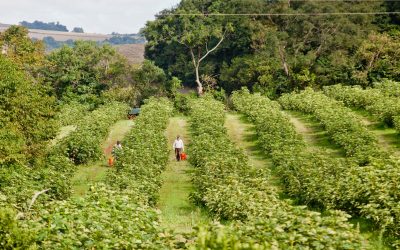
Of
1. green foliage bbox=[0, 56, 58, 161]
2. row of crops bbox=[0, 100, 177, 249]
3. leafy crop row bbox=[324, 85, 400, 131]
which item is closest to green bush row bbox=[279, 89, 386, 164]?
leafy crop row bbox=[324, 85, 400, 131]

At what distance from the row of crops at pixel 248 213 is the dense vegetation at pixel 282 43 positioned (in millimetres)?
24639

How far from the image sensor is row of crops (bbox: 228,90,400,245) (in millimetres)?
14634

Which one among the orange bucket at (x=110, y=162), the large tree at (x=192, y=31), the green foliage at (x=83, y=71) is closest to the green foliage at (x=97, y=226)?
the orange bucket at (x=110, y=162)

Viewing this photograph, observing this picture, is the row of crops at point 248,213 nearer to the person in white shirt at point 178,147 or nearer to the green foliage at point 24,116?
the person in white shirt at point 178,147

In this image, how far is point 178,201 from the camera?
22.8 m

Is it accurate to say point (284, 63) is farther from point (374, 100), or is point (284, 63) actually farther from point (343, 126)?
point (343, 126)

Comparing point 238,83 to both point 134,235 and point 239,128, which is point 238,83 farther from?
point 134,235

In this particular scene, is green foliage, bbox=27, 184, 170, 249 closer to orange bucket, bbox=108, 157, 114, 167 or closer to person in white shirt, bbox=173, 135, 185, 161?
orange bucket, bbox=108, 157, 114, 167

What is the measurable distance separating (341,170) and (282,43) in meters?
40.9

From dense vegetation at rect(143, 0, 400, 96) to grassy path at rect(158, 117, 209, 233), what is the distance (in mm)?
26748

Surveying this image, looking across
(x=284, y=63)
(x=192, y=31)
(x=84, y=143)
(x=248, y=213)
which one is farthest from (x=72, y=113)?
(x=248, y=213)

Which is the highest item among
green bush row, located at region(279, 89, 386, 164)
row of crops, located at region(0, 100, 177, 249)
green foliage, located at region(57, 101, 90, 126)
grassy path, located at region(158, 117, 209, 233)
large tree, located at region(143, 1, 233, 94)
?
large tree, located at region(143, 1, 233, 94)

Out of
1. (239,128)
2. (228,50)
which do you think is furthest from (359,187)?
(228,50)

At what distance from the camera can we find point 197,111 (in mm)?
41750
